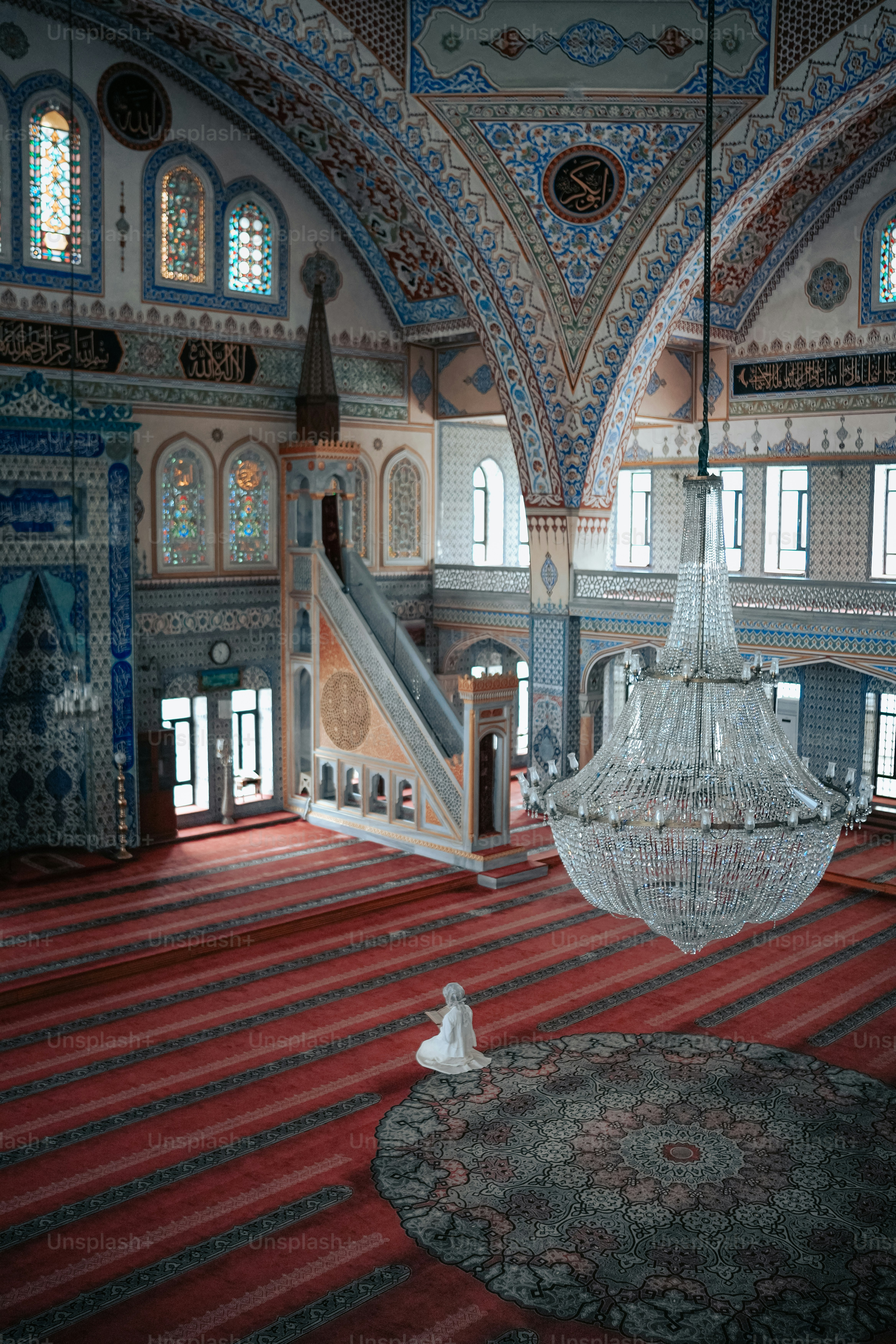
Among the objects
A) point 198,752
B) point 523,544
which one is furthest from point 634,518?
point 198,752

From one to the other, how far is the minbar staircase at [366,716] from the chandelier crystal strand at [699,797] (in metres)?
4.09

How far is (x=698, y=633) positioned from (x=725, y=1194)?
2009mm

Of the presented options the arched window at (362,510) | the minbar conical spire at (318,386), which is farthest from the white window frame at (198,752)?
the minbar conical spire at (318,386)

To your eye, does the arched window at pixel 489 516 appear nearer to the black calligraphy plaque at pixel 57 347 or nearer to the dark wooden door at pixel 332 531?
the dark wooden door at pixel 332 531

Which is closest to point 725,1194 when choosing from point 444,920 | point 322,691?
point 444,920

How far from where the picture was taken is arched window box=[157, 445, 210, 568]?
31.6 feet

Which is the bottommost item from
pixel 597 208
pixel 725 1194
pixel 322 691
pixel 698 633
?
pixel 725 1194

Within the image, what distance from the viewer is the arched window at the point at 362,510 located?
10914 mm

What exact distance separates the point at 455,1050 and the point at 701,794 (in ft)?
6.26

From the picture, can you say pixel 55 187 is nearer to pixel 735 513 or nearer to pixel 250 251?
pixel 250 251

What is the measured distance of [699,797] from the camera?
14.3 ft

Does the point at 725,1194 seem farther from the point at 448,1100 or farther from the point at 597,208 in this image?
the point at 597,208

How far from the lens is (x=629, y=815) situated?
426 cm

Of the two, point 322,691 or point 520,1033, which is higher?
point 322,691
